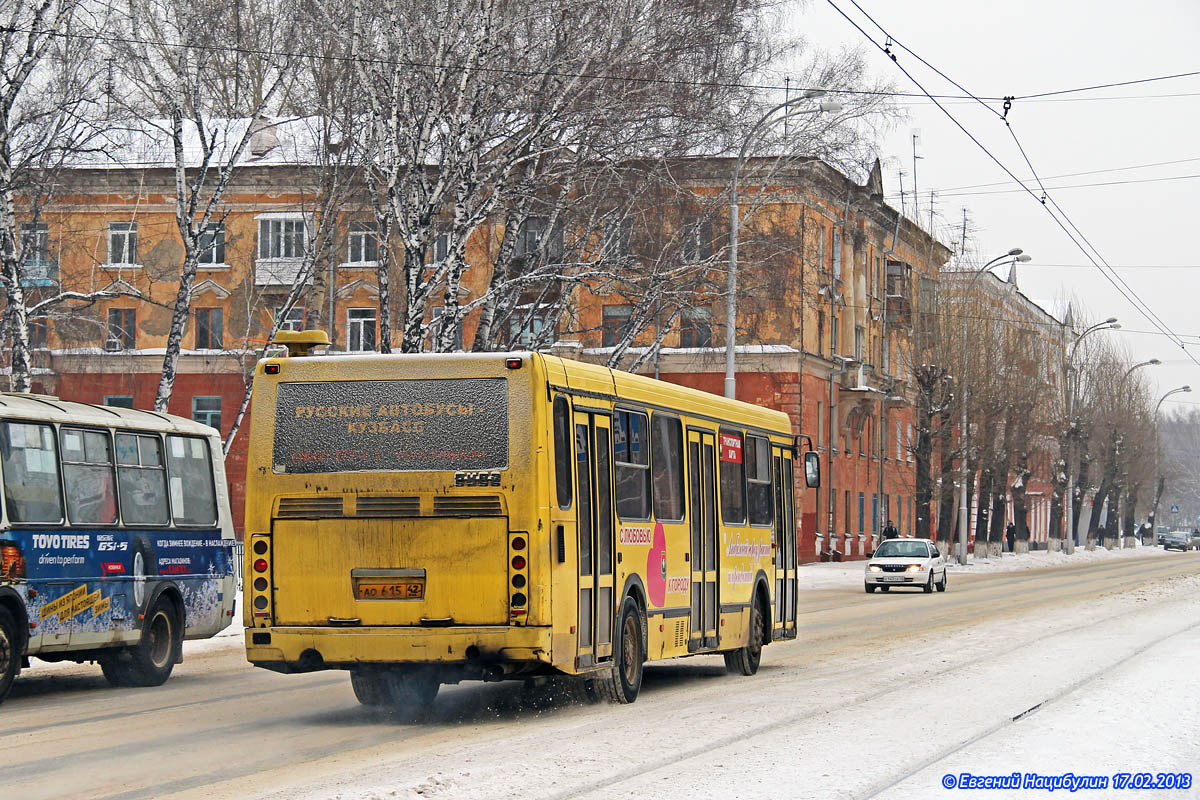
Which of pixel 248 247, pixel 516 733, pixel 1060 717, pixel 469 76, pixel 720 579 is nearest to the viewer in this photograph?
pixel 516 733

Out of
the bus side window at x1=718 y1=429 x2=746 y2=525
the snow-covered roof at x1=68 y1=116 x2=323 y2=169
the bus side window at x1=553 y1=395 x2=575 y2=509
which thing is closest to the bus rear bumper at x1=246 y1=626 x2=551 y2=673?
the bus side window at x1=553 y1=395 x2=575 y2=509

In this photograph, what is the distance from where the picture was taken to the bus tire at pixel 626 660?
47.8ft

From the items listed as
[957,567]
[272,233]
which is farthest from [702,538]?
[957,567]

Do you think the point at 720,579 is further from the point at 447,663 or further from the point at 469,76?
the point at 469,76

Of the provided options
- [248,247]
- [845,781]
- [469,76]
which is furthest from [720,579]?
[248,247]

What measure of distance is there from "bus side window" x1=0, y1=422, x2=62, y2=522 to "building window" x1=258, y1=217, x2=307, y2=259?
43648mm

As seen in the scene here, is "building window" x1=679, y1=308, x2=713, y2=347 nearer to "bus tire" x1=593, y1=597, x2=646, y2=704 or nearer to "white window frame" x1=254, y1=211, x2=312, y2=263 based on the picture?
"white window frame" x1=254, y1=211, x2=312, y2=263

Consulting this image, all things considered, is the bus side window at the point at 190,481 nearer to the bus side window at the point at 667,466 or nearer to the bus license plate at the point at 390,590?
the bus side window at the point at 667,466

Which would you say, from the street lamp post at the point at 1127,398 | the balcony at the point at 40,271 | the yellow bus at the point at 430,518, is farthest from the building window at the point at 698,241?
the street lamp post at the point at 1127,398

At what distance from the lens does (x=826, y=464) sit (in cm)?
6531

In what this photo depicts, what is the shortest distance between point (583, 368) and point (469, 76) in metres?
17.3

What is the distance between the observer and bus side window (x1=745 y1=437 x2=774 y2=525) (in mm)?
18562

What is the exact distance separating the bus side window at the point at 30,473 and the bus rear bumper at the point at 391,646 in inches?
122

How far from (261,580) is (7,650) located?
117 inches
